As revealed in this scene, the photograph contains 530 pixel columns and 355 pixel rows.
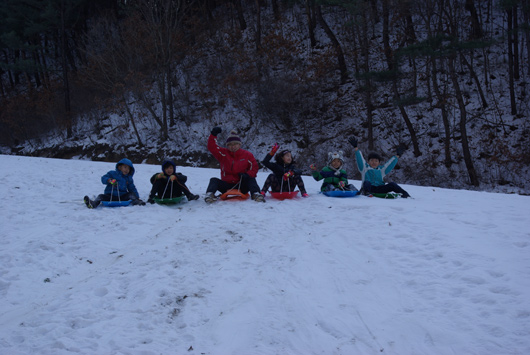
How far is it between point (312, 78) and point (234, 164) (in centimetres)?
1560

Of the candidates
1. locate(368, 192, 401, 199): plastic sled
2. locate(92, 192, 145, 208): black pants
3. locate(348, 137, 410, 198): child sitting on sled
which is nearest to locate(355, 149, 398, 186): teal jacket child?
locate(348, 137, 410, 198): child sitting on sled

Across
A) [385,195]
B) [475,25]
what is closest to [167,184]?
[385,195]

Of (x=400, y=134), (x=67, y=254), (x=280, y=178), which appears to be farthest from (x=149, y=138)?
(x=67, y=254)

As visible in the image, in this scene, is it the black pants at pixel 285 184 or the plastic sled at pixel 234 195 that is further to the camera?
the black pants at pixel 285 184

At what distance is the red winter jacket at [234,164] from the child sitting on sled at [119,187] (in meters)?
1.83

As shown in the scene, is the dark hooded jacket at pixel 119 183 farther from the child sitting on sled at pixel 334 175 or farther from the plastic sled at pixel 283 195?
the child sitting on sled at pixel 334 175

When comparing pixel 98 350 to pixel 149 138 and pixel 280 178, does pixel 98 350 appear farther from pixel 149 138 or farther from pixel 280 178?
pixel 149 138

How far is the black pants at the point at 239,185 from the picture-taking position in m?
7.25

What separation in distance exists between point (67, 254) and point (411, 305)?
394 centimetres

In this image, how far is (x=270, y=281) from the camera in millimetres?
3412

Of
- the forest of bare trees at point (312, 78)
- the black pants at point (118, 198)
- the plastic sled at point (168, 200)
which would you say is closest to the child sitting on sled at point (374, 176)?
the plastic sled at point (168, 200)

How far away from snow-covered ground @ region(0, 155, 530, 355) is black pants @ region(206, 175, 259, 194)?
1.31 metres

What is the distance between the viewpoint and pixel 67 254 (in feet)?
13.8

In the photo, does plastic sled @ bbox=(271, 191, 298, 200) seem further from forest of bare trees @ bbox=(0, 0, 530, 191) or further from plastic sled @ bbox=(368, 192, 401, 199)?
forest of bare trees @ bbox=(0, 0, 530, 191)
